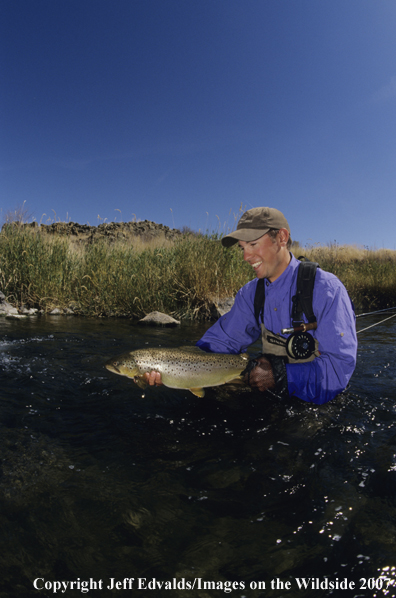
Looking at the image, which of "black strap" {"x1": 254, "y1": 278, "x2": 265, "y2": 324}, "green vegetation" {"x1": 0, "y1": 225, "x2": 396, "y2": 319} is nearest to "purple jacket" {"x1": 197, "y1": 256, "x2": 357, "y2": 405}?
"black strap" {"x1": 254, "y1": 278, "x2": 265, "y2": 324}

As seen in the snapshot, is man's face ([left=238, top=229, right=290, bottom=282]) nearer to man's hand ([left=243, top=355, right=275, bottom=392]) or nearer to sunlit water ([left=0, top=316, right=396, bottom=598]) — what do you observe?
man's hand ([left=243, top=355, right=275, bottom=392])

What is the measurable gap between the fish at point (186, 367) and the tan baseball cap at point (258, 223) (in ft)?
3.64

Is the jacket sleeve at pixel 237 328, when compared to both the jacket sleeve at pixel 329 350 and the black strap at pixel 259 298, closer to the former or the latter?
the black strap at pixel 259 298

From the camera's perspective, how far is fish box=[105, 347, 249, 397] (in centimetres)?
333

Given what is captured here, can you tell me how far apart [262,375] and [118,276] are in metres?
8.16

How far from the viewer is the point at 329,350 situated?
10.3 ft

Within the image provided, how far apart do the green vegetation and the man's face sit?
21.2ft

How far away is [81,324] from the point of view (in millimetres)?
8797

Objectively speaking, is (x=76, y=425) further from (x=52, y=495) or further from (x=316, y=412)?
(x=316, y=412)

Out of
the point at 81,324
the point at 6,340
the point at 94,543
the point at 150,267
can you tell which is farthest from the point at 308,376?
the point at 150,267

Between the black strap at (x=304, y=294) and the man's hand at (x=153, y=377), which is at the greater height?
the black strap at (x=304, y=294)

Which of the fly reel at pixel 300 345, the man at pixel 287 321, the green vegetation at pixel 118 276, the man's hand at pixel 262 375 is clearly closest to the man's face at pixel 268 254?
the man at pixel 287 321

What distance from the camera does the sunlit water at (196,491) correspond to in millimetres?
1732

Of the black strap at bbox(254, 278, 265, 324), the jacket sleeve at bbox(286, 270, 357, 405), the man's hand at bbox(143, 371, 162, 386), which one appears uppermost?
the black strap at bbox(254, 278, 265, 324)
